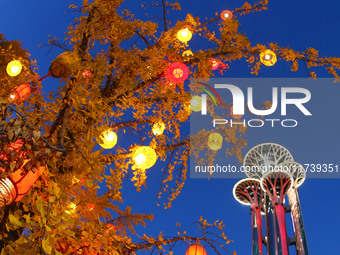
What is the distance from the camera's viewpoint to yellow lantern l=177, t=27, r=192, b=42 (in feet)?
13.2

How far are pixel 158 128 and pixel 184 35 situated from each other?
1.19 metres

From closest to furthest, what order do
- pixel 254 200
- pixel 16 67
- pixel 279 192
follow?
pixel 16 67, pixel 279 192, pixel 254 200

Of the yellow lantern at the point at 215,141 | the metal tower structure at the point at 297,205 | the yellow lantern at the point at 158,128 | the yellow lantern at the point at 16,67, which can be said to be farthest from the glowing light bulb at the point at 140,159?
the metal tower structure at the point at 297,205

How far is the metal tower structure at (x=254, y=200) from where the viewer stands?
25969 mm

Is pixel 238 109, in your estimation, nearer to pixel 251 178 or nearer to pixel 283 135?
pixel 251 178

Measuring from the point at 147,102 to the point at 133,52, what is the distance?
54 cm

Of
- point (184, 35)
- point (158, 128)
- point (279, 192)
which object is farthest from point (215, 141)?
point (279, 192)

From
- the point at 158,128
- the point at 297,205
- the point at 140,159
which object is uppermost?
the point at 297,205

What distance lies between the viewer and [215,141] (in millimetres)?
3707

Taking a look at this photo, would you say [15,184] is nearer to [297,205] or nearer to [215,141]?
[215,141]

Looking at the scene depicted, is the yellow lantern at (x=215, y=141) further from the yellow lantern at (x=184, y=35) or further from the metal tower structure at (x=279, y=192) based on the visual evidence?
the metal tower structure at (x=279, y=192)

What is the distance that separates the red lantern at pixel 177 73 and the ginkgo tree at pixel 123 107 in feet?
0.04

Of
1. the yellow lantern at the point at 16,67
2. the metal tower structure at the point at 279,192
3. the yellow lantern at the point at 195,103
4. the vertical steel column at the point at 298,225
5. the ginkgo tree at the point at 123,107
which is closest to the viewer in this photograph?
the ginkgo tree at the point at 123,107

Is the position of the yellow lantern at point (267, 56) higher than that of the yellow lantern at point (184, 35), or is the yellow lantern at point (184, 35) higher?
the yellow lantern at point (184, 35)
